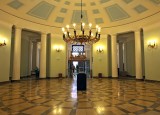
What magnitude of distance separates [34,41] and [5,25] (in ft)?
24.9

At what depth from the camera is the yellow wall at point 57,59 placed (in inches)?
536

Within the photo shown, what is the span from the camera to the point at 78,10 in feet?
40.7

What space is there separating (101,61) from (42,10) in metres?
7.23

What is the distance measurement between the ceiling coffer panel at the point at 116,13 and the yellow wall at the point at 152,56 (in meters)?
2.30

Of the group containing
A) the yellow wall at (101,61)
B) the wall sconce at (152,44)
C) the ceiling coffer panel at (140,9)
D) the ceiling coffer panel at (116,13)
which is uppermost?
the ceiling coffer panel at (116,13)

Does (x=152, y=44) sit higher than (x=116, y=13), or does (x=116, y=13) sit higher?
(x=116, y=13)

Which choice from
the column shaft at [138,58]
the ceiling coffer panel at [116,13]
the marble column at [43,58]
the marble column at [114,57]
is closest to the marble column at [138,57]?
the column shaft at [138,58]

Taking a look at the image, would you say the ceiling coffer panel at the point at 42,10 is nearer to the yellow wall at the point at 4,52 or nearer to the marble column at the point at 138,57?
the yellow wall at the point at 4,52

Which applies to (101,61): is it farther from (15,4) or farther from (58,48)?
(15,4)

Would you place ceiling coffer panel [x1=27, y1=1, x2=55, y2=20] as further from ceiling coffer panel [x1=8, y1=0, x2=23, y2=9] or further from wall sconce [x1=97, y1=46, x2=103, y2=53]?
wall sconce [x1=97, y1=46, x2=103, y2=53]

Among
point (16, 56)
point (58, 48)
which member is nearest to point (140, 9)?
point (58, 48)

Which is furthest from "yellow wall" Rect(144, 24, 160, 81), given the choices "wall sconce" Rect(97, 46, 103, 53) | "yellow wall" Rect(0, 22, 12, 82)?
"yellow wall" Rect(0, 22, 12, 82)

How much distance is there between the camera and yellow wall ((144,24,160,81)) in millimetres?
9898

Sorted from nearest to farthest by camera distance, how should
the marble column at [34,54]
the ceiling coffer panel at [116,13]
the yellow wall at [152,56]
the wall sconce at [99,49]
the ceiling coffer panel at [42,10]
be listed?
1. the yellow wall at [152,56]
2. the ceiling coffer panel at [42,10]
3. the ceiling coffer panel at [116,13]
4. the wall sconce at [99,49]
5. the marble column at [34,54]
